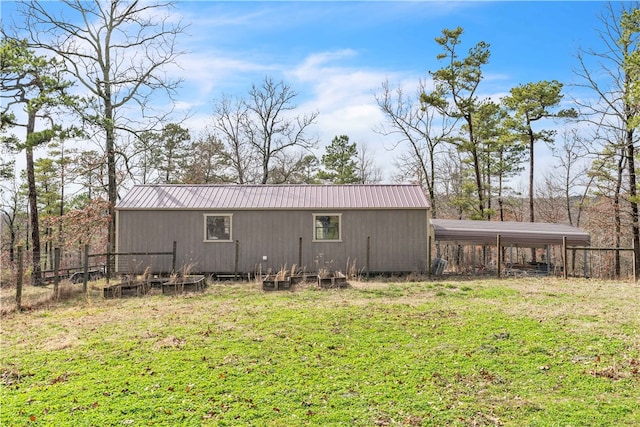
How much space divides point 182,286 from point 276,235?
14.4 feet

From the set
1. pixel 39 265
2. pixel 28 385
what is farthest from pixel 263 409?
pixel 39 265

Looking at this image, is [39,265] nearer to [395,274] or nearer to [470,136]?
[395,274]

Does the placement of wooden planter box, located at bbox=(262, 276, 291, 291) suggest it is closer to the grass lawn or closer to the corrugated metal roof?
the grass lawn

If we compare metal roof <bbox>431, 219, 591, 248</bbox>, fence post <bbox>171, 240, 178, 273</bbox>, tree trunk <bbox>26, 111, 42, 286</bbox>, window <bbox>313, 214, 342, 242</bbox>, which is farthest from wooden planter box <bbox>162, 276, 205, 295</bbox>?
metal roof <bbox>431, 219, 591, 248</bbox>

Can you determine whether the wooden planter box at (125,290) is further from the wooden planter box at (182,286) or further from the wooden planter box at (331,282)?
the wooden planter box at (331,282)

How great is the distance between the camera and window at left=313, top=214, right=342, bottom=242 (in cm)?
1482

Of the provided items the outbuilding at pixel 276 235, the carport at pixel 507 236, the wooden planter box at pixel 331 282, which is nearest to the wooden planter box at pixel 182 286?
the outbuilding at pixel 276 235

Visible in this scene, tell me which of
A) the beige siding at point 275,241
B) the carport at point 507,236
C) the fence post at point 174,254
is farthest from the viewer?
the carport at point 507,236

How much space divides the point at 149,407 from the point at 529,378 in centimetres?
407

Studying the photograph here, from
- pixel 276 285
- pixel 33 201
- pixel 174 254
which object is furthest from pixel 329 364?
pixel 33 201

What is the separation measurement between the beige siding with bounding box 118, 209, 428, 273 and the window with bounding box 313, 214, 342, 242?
15 centimetres

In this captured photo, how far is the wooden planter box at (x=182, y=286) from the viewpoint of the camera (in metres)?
10.9

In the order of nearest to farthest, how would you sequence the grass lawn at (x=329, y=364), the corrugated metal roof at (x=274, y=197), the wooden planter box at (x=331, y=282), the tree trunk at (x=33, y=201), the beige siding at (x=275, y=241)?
the grass lawn at (x=329, y=364) < the wooden planter box at (x=331, y=282) < the beige siding at (x=275, y=241) < the corrugated metal roof at (x=274, y=197) < the tree trunk at (x=33, y=201)

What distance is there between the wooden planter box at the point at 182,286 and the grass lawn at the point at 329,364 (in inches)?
68.5
